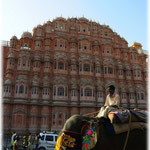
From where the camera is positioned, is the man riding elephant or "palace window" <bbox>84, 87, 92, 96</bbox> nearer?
the man riding elephant

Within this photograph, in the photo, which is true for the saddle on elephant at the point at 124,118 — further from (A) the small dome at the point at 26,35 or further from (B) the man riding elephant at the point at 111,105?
(A) the small dome at the point at 26,35

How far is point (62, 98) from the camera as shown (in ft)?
69.6

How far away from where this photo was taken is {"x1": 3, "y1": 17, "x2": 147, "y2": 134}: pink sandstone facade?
20031mm

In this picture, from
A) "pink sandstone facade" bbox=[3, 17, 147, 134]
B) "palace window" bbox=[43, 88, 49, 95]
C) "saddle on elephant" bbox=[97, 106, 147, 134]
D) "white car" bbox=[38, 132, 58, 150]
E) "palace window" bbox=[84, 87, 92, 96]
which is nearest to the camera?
"saddle on elephant" bbox=[97, 106, 147, 134]

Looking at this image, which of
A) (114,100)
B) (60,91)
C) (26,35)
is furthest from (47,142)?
(26,35)

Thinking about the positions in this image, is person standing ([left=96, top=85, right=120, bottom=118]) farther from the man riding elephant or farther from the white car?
the white car

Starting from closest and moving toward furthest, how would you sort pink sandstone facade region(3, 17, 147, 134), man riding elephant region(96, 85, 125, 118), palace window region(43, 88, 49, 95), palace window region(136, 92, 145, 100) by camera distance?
man riding elephant region(96, 85, 125, 118), pink sandstone facade region(3, 17, 147, 134), palace window region(43, 88, 49, 95), palace window region(136, 92, 145, 100)

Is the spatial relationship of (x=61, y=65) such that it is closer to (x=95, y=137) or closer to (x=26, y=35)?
(x=26, y=35)

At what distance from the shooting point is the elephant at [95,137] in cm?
343

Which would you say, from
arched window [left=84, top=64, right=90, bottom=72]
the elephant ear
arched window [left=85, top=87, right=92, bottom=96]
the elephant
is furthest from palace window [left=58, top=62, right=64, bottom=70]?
the elephant ear

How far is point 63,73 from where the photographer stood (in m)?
22.7

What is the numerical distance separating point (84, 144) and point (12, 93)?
62.3 ft

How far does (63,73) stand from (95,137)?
19.3 metres

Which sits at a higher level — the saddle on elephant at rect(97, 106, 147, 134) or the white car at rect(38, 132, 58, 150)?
the saddle on elephant at rect(97, 106, 147, 134)
